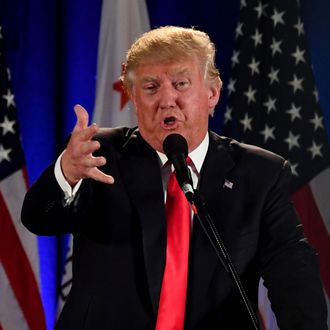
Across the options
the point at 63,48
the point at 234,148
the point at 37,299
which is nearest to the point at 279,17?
the point at 63,48

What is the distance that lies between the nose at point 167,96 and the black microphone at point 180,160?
13.7 inches

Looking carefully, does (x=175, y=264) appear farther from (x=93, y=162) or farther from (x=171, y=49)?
(x=171, y=49)

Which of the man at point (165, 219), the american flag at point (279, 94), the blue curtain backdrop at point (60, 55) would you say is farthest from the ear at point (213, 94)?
the blue curtain backdrop at point (60, 55)

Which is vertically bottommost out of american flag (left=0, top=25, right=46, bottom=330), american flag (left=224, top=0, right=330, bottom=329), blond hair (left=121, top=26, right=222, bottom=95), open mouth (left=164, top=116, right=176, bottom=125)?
american flag (left=0, top=25, right=46, bottom=330)

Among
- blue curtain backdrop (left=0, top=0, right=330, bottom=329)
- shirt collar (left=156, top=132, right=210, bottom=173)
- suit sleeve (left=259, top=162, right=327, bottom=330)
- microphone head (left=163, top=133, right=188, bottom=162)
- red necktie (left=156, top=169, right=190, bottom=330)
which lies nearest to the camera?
microphone head (left=163, top=133, right=188, bottom=162)

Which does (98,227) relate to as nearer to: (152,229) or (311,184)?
(152,229)

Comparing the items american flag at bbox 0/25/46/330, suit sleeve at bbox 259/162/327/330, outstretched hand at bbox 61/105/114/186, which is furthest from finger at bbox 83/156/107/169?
american flag at bbox 0/25/46/330

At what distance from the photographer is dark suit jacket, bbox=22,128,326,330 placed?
173 cm

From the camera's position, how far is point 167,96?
185cm

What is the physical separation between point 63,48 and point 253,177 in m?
1.94

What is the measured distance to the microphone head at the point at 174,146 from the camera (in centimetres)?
146

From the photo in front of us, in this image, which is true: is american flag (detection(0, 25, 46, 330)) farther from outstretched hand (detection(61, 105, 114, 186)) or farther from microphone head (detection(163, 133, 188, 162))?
microphone head (detection(163, 133, 188, 162))

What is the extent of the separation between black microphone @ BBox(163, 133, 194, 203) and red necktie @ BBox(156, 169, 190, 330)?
368 mm

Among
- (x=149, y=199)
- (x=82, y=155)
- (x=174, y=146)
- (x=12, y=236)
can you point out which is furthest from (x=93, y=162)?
(x=12, y=236)
